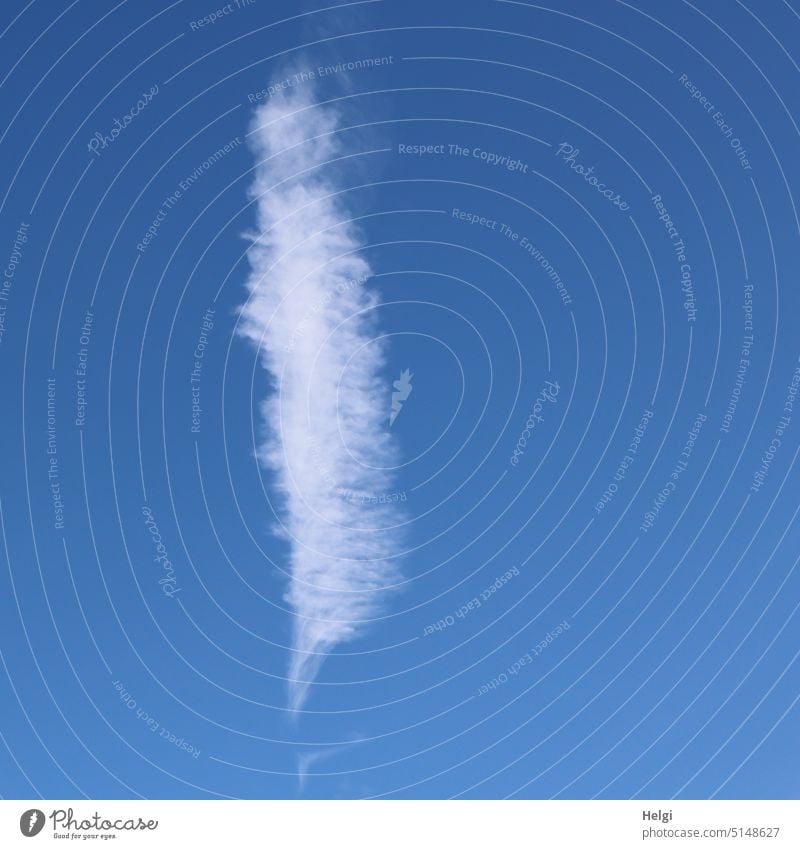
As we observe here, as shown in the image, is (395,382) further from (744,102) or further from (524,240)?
(744,102)

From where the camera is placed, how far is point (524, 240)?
85.7 feet

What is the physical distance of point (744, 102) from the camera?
23750 mm
